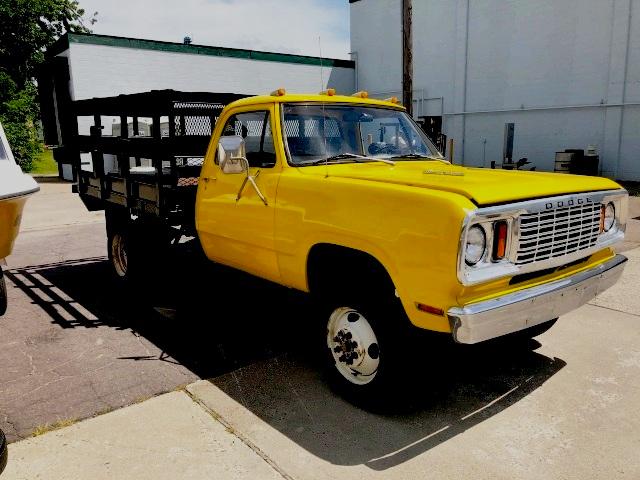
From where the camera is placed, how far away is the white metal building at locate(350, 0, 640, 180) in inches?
706

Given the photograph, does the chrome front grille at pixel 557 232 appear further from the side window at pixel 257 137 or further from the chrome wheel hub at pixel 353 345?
the side window at pixel 257 137

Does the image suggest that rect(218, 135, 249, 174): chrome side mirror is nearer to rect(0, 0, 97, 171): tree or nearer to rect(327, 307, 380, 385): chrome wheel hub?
rect(327, 307, 380, 385): chrome wheel hub

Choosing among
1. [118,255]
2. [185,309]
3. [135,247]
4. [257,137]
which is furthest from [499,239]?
[118,255]

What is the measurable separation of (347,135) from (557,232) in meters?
1.84

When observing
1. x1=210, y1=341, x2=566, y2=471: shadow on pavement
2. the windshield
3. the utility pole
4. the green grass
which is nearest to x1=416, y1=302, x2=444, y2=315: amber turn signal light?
x1=210, y1=341, x2=566, y2=471: shadow on pavement

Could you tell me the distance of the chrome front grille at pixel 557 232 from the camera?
315 centimetres

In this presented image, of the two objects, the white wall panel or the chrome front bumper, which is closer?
the chrome front bumper

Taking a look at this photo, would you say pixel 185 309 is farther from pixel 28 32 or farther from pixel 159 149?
pixel 28 32

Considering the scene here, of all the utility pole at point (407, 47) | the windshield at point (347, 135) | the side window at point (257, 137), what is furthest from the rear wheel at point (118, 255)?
the utility pole at point (407, 47)

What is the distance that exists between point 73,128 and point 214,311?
3504mm

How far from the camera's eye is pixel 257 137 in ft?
14.5

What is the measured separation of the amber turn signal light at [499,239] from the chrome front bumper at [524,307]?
0.25 metres

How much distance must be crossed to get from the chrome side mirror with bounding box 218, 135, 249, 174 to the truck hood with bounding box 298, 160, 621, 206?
1.54ft

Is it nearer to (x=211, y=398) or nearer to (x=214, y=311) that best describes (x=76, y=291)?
(x=214, y=311)
